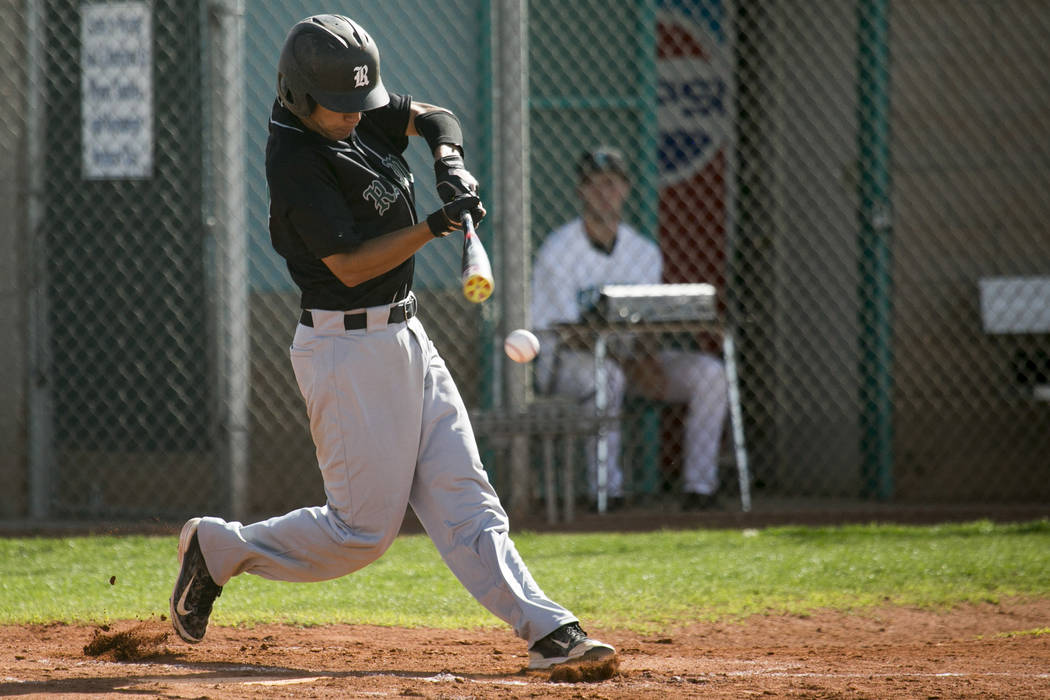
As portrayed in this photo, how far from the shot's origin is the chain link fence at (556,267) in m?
7.14

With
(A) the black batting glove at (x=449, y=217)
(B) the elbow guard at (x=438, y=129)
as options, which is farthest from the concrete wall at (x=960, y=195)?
(A) the black batting glove at (x=449, y=217)

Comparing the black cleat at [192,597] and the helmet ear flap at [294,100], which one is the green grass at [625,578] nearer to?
the black cleat at [192,597]

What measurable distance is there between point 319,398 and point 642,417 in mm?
4769

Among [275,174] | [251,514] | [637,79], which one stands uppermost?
[637,79]

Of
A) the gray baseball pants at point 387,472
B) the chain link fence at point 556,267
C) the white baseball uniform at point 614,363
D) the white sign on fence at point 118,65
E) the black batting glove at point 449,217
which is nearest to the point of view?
the black batting glove at point 449,217

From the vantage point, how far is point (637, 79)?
8625 mm

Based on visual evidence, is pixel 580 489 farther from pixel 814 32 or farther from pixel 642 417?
pixel 814 32

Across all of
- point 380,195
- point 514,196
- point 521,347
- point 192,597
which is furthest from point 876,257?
point 192,597

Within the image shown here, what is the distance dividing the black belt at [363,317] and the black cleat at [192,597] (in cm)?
79

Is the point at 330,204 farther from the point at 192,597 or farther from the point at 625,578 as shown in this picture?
the point at 625,578

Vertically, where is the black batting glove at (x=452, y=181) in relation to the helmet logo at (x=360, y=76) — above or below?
below

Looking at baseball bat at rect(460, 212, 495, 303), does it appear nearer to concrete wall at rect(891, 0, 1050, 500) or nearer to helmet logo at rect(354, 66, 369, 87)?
helmet logo at rect(354, 66, 369, 87)

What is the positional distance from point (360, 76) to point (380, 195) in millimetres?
365

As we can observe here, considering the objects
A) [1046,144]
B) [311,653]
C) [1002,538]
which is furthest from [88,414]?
[1046,144]
